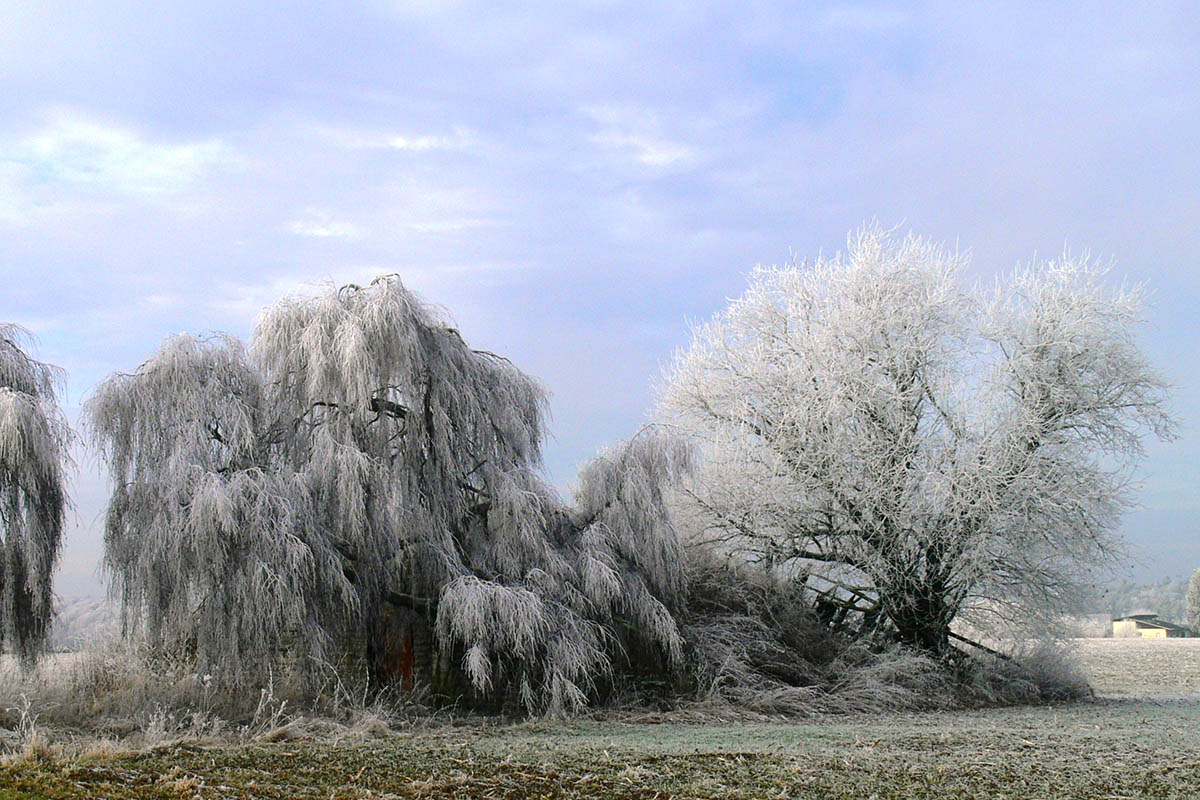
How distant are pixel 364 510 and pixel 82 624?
516 centimetres

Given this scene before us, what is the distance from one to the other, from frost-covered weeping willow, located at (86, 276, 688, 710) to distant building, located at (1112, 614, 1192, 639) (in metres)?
45.6

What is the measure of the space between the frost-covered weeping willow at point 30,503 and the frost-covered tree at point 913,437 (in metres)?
9.43

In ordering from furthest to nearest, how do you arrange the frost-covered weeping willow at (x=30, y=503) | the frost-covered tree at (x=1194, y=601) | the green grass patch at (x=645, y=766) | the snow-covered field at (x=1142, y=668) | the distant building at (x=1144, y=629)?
the frost-covered tree at (x=1194, y=601) → the distant building at (x=1144, y=629) → the snow-covered field at (x=1142, y=668) → the frost-covered weeping willow at (x=30, y=503) → the green grass patch at (x=645, y=766)

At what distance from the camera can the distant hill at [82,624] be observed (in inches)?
A: 475

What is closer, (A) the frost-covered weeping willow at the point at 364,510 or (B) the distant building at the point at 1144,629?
(A) the frost-covered weeping willow at the point at 364,510

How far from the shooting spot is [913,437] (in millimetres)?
17641

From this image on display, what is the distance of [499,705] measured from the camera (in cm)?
1260

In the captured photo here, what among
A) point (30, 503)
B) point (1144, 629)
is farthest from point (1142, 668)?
point (1144, 629)

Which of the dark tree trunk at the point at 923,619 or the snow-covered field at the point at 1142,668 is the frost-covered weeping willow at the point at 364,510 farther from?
the snow-covered field at the point at 1142,668

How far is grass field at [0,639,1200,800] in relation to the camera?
23.0 feet

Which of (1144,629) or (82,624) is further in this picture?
(1144,629)

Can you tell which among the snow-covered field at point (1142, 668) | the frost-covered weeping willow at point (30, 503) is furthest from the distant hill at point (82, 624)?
the snow-covered field at point (1142, 668)

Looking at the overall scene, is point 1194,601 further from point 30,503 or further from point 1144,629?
point 30,503

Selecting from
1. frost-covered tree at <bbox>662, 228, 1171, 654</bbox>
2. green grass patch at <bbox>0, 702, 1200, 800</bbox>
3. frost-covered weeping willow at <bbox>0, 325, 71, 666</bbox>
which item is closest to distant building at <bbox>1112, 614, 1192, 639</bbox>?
frost-covered tree at <bbox>662, 228, 1171, 654</bbox>
